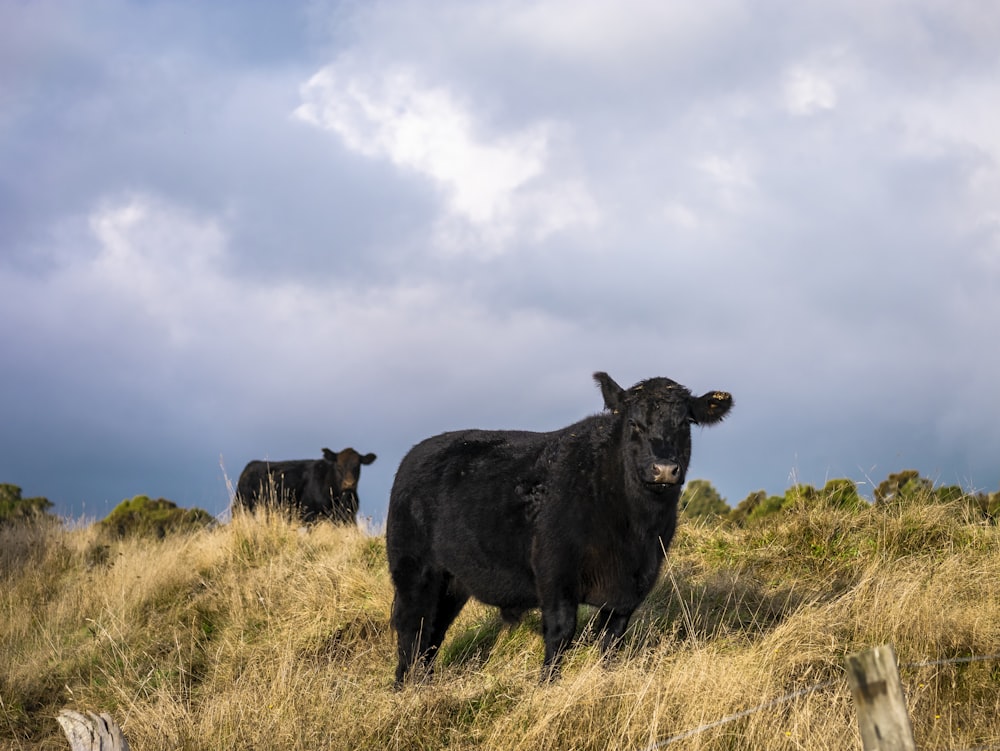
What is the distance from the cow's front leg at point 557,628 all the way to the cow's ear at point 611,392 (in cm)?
167

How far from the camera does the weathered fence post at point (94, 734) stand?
213 inches

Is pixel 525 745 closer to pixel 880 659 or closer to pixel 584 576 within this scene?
pixel 584 576

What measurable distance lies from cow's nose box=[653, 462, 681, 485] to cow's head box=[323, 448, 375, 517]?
13307 mm

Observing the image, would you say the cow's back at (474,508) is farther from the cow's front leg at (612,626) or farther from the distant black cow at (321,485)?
the distant black cow at (321,485)

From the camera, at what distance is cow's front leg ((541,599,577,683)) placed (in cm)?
804

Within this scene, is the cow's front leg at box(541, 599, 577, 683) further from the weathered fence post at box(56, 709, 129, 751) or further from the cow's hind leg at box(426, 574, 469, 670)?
the weathered fence post at box(56, 709, 129, 751)

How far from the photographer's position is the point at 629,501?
8344 millimetres

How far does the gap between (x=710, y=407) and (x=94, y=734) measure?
17.5 ft

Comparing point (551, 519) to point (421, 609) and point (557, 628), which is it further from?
point (421, 609)

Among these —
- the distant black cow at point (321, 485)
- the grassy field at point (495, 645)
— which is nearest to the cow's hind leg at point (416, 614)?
the grassy field at point (495, 645)

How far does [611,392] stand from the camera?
8.80 metres

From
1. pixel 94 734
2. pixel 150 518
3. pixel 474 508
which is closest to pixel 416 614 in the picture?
pixel 474 508

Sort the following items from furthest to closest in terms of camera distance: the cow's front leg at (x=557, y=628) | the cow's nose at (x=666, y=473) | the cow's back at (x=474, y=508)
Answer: the cow's back at (x=474, y=508) → the cow's front leg at (x=557, y=628) → the cow's nose at (x=666, y=473)

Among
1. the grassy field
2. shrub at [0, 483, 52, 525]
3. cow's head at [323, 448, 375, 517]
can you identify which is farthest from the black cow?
shrub at [0, 483, 52, 525]
